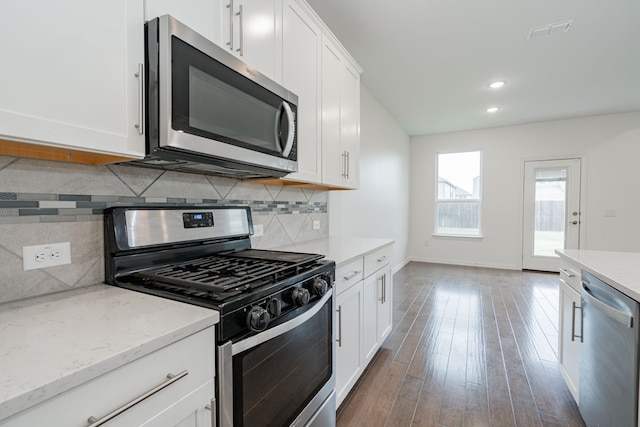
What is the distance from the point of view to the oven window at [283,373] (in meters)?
0.93

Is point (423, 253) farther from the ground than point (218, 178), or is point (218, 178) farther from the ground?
point (218, 178)

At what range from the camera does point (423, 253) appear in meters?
6.36

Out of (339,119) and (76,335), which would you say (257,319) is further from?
(339,119)

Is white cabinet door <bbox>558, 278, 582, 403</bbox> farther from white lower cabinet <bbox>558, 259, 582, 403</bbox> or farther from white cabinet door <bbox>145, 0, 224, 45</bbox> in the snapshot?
white cabinet door <bbox>145, 0, 224, 45</bbox>

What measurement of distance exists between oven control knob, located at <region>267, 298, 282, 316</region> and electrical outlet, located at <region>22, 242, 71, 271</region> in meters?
0.72

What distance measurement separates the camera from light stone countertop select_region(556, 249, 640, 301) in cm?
119

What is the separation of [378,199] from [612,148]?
403cm

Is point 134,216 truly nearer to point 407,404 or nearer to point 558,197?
point 407,404

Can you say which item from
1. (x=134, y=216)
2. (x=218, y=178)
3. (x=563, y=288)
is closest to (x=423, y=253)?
(x=563, y=288)

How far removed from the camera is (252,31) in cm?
143

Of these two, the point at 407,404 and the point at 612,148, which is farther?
the point at 612,148

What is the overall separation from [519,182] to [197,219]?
596 cm

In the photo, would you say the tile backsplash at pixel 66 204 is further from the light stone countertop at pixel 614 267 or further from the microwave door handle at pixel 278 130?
the light stone countertop at pixel 614 267

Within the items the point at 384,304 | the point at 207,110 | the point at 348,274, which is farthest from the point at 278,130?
the point at 384,304
